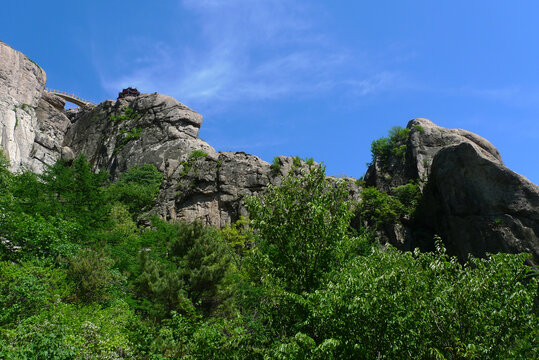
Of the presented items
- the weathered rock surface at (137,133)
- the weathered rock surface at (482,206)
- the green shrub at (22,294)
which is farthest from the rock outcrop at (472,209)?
the green shrub at (22,294)

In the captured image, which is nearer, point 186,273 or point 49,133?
point 186,273

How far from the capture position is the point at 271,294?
46.3 ft

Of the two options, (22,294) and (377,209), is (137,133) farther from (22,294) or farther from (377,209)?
(22,294)

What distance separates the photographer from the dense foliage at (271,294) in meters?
10.5

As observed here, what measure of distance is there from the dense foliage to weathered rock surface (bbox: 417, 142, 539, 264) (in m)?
9.81

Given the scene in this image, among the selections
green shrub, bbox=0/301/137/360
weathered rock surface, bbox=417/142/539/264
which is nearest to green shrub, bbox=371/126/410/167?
weathered rock surface, bbox=417/142/539/264

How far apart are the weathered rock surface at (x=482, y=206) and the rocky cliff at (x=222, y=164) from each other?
7 centimetres

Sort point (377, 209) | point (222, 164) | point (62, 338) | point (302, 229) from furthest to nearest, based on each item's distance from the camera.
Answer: point (222, 164), point (377, 209), point (302, 229), point (62, 338)

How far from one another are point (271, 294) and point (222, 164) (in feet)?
114

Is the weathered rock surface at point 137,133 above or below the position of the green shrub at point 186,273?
above

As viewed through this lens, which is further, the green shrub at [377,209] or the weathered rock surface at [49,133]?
the weathered rock surface at [49,133]

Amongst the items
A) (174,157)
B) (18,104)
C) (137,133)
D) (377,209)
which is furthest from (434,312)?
(18,104)

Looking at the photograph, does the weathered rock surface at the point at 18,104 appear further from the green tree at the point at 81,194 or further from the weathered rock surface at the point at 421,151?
the weathered rock surface at the point at 421,151

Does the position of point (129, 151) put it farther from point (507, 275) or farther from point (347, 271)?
point (507, 275)
